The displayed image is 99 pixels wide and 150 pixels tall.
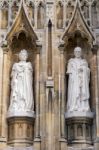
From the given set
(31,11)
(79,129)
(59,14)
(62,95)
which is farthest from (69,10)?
(79,129)

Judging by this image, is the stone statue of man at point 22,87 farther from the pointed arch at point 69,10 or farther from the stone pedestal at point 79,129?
the pointed arch at point 69,10

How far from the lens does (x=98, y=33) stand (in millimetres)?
11648

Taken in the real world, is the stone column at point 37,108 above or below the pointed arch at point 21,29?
below

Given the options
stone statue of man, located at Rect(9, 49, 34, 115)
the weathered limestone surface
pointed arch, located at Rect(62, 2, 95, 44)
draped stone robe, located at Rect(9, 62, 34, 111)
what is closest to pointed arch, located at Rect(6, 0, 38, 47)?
the weathered limestone surface

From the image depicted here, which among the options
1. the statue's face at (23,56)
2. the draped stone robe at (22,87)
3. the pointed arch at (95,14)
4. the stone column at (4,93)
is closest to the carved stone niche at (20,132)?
the stone column at (4,93)

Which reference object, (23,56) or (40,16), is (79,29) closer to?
(40,16)

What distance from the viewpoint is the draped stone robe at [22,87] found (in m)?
11.0

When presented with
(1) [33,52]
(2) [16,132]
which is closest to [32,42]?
(1) [33,52]

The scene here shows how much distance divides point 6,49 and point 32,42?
69cm

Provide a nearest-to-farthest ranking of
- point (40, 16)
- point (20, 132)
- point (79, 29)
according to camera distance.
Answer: point (20, 132) → point (79, 29) → point (40, 16)

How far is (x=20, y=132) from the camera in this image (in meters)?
11.0

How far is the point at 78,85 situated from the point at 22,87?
1.36 m

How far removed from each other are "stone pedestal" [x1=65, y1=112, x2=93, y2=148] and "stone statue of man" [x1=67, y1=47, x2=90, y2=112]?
6.0 inches

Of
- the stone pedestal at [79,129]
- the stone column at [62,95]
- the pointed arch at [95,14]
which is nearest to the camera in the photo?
the stone column at [62,95]
